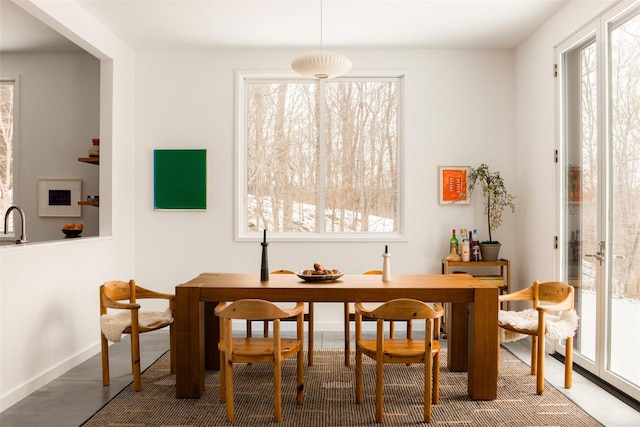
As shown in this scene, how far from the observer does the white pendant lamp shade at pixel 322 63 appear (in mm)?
3387

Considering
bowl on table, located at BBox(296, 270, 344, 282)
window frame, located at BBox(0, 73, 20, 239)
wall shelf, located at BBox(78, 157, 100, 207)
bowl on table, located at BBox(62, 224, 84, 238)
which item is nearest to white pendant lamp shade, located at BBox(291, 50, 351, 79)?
bowl on table, located at BBox(296, 270, 344, 282)

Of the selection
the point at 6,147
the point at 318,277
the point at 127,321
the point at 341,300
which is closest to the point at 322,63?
the point at 318,277

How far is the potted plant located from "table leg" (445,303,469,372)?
134 cm

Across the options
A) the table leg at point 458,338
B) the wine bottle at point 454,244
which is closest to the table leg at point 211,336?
the table leg at point 458,338

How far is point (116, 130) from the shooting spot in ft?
16.1

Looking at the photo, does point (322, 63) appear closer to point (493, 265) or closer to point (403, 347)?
point (403, 347)

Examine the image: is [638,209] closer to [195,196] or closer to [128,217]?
[195,196]

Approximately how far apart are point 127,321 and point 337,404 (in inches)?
63.7

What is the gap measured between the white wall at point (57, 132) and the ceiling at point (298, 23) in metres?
0.27

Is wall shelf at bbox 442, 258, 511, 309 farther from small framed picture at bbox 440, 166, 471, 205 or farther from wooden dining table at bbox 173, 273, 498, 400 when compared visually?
wooden dining table at bbox 173, 273, 498, 400

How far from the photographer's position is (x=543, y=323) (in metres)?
3.42

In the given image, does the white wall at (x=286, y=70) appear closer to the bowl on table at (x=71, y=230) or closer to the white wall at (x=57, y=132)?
the white wall at (x=57, y=132)

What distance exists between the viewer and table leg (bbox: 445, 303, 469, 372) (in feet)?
12.7

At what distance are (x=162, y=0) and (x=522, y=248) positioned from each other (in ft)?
13.6
